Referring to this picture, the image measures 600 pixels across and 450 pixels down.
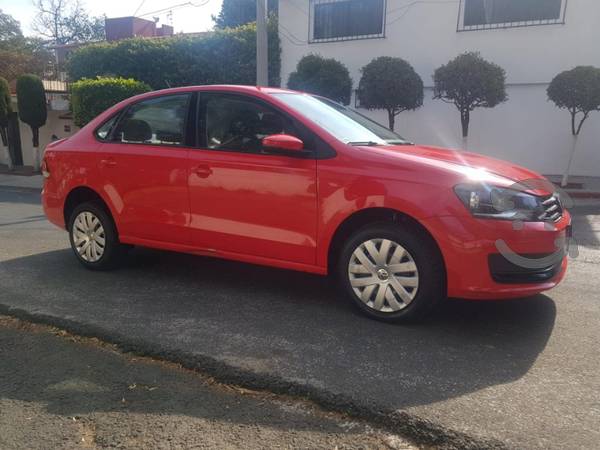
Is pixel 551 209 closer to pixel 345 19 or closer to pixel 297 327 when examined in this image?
pixel 297 327

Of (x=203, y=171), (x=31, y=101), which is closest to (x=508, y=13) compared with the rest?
(x=203, y=171)

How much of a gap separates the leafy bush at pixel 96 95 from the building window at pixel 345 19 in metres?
5.67

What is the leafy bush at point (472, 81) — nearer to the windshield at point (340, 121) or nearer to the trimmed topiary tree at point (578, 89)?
the trimmed topiary tree at point (578, 89)

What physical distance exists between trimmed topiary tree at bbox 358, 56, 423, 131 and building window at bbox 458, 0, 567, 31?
254cm

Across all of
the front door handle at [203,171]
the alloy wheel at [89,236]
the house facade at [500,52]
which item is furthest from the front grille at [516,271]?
the house facade at [500,52]

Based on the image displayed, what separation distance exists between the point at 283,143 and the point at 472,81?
29.0 ft

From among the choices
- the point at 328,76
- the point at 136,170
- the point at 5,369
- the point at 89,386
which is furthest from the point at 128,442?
the point at 328,76

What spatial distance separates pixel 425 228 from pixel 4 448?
8.61 feet

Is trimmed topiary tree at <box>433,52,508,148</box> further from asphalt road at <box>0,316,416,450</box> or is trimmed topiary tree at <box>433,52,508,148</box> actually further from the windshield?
asphalt road at <box>0,316,416,450</box>

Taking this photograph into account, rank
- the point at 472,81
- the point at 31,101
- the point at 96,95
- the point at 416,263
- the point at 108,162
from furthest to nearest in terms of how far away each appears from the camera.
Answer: the point at 31,101 < the point at 96,95 < the point at 472,81 < the point at 108,162 < the point at 416,263

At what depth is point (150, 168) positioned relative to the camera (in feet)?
15.3

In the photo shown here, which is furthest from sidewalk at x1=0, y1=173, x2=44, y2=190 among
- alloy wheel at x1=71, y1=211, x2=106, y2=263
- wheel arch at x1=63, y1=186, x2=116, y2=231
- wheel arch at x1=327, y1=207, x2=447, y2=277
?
wheel arch at x1=327, y1=207, x2=447, y2=277

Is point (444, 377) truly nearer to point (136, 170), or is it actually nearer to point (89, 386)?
point (89, 386)

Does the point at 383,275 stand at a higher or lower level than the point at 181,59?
lower
